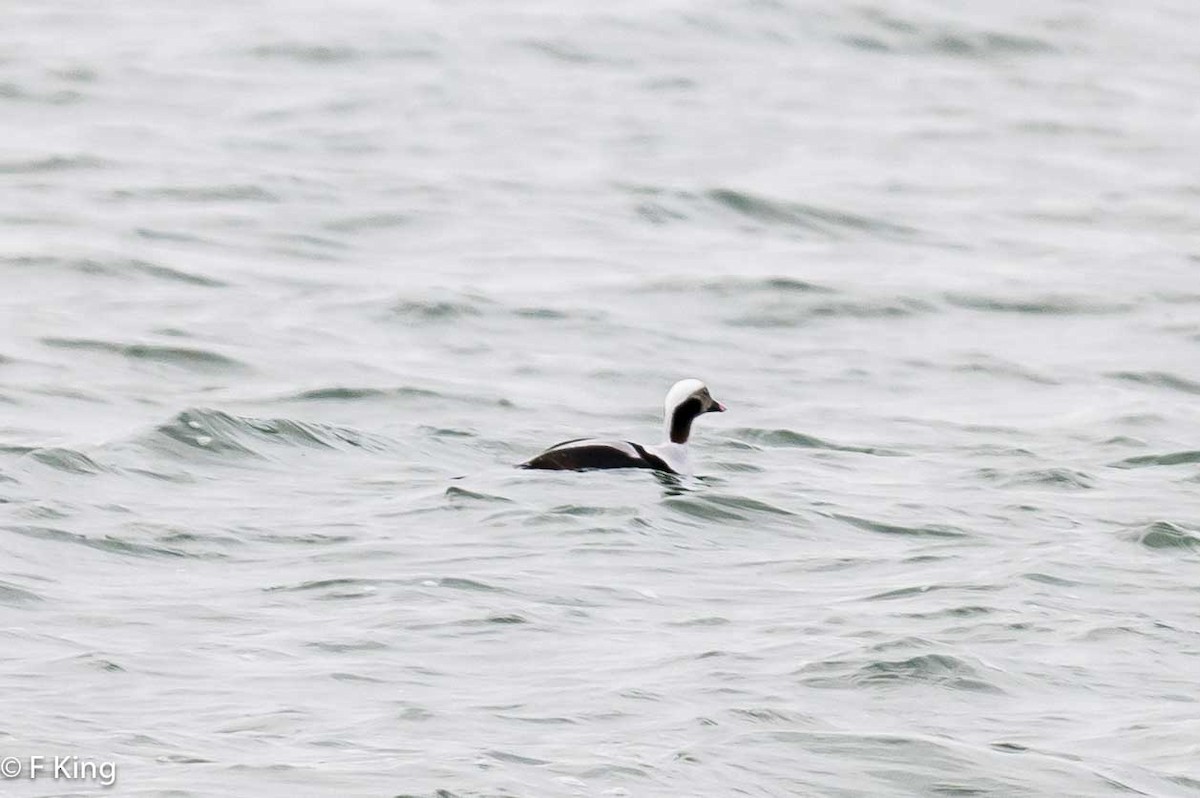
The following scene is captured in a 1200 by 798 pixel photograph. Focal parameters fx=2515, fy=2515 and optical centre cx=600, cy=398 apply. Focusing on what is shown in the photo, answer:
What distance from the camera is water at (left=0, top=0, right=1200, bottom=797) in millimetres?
Result: 8898

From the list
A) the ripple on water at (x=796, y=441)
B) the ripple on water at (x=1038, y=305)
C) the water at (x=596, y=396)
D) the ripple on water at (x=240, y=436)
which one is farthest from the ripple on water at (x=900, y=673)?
the ripple on water at (x=1038, y=305)

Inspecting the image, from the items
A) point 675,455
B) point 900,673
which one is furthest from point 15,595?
point 675,455

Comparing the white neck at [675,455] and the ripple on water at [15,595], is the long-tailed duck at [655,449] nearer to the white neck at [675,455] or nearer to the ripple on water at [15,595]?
the white neck at [675,455]

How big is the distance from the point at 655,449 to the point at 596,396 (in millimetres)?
2393

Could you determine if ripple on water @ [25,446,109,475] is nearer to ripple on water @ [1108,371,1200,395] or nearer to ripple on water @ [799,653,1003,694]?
ripple on water @ [799,653,1003,694]

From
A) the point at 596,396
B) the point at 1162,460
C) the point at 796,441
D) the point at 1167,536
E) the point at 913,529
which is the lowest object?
the point at 596,396

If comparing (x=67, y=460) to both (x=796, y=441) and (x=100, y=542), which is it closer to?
(x=100, y=542)

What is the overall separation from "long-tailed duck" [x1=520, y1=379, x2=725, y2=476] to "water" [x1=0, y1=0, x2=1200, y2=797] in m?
0.15

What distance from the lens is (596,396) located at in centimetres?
1628

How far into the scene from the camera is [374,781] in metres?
8.02

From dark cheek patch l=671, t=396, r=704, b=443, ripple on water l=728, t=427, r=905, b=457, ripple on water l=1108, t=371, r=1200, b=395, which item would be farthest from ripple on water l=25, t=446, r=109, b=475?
ripple on water l=1108, t=371, r=1200, b=395

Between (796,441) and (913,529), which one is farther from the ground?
(913,529)

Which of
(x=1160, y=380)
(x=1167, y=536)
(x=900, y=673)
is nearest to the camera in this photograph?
(x=900, y=673)

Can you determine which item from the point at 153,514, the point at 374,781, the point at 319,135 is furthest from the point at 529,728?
the point at 319,135
